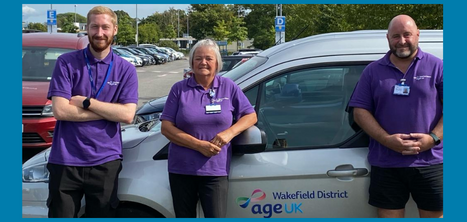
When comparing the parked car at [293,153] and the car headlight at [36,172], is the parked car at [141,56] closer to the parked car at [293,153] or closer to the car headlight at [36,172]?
the car headlight at [36,172]

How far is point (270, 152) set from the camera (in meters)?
3.29

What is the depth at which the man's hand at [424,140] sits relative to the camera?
2.99 metres

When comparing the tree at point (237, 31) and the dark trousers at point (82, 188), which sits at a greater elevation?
the tree at point (237, 31)

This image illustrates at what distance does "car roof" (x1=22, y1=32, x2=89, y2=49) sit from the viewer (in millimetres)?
9109

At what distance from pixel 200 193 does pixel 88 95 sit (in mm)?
967

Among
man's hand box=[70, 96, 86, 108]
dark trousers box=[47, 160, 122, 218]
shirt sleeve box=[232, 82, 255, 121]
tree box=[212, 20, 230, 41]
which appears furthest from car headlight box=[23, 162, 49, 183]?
tree box=[212, 20, 230, 41]

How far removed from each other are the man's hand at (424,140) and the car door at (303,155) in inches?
14.9

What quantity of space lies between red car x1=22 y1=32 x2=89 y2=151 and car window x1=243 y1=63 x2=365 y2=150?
474 centimetres

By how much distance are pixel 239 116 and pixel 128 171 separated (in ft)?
2.88

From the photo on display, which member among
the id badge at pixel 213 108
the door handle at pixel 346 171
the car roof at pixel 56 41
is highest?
the car roof at pixel 56 41

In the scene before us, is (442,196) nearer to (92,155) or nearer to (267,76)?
(267,76)

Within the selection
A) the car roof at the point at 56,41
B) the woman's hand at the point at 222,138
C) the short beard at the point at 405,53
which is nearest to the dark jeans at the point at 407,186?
the short beard at the point at 405,53

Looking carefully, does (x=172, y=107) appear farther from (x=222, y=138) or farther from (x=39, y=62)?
(x=39, y=62)

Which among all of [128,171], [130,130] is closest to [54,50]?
[130,130]
